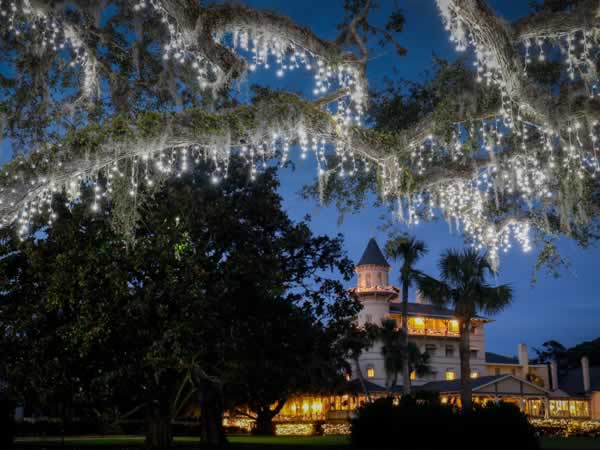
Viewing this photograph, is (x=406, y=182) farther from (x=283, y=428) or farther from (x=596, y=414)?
(x=596, y=414)

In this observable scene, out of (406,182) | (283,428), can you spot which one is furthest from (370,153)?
(283,428)

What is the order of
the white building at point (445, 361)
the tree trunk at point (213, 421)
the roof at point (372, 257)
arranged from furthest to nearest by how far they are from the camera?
the roof at point (372, 257), the white building at point (445, 361), the tree trunk at point (213, 421)

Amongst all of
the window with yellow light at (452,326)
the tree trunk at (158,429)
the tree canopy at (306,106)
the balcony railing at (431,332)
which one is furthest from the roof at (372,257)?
the tree canopy at (306,106)

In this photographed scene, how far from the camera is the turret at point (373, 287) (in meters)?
55.3

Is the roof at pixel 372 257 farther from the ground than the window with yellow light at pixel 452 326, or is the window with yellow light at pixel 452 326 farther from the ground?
the roof at pixel 372 257

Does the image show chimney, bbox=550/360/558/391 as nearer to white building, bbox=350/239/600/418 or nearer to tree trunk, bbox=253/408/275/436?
white building, bbox=350/239/600/418

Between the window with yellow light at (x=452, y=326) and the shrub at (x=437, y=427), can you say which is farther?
the window with yellow light at (x=452, y=326)

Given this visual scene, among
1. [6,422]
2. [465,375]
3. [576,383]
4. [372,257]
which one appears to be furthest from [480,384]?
[6,422]

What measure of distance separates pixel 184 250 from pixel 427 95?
8.41 m

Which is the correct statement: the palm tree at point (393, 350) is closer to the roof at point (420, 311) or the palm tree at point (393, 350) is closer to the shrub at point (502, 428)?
the roof at point (420, 311)

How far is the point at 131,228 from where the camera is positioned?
8.11 meters

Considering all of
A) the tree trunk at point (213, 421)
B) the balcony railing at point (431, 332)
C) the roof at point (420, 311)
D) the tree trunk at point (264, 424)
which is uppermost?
the roof at point (420, 311)

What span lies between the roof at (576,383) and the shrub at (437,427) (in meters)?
35.8

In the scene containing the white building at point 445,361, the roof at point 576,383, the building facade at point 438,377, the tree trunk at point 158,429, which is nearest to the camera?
the tree trunk at point 158,429
